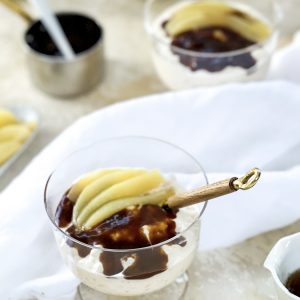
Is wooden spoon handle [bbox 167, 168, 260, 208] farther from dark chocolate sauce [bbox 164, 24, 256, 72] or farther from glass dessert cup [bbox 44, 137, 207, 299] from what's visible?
dark chocolate sauce [bbox 164, 24, 256, 72]

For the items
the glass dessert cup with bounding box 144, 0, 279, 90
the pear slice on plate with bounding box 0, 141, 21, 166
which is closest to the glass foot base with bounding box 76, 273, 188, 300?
the pear slice on plate with bounding box 0, 141, 21, 166

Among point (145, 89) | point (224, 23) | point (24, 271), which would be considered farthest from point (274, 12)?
point (24, 271)

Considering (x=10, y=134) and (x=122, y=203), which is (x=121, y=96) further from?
(x=122, y=203)

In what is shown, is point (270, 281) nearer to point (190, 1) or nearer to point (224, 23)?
point (224, 23)

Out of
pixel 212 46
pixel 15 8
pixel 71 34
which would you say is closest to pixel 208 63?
pixel 212 46

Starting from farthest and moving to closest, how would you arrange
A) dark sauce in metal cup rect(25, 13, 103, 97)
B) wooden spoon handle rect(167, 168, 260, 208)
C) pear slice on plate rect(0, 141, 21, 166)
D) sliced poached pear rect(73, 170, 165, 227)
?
1. dark sauce in metal cup rect(25, 13, 103, 97)
2. pear slice on plate rect(0, 141, 21, 166)
3. sliced poached pear rect(73, 170, 165, 227)
4. wooden spoon handle rect(167, 168, 260, 208)
